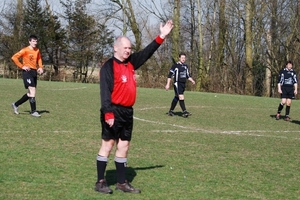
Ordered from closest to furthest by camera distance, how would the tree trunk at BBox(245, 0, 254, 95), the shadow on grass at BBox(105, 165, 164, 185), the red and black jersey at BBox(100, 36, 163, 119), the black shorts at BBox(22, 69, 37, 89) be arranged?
the red and black jersey at BBox(100, 36, 163, 119), the shadow on grass at BBox(105, 165, 164, 185), the black shorts at BBox(22, 69, 37, 89), the tree trunk at BBox(245, 0, 254, 95)

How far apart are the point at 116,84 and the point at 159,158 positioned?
8.92 feet

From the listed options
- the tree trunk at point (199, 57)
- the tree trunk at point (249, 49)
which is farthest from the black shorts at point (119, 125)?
the tree trunk at point (199, 57)

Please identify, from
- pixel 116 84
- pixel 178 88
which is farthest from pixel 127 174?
pixel 178 88

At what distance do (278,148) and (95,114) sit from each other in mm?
6485

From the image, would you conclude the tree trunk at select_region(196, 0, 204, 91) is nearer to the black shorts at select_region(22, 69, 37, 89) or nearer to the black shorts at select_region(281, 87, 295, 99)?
the black shorts at select_region(281, 87, 295, 99)

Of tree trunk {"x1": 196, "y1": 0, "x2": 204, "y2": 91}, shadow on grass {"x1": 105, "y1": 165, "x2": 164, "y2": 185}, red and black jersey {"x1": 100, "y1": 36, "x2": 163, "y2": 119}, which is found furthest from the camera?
tree trunk {"x1": 196, "y1": 0, "x2": 204, "y2": 91}

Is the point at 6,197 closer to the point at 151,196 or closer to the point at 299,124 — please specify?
the point at 151,196

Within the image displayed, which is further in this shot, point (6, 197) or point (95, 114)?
point (95, 114)

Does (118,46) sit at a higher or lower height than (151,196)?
higher

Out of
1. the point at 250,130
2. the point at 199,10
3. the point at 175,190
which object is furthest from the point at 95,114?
the point at 199,10

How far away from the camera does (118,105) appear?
6379 millimetres

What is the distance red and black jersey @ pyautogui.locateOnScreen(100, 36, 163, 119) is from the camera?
6.22 m

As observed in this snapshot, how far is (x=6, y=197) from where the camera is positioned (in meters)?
5.88

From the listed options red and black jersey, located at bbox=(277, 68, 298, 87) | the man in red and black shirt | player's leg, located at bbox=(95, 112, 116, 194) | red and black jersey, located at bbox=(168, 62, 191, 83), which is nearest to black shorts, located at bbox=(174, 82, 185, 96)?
red and black jersey, located at bbox=(168, 62, 191, 83)
